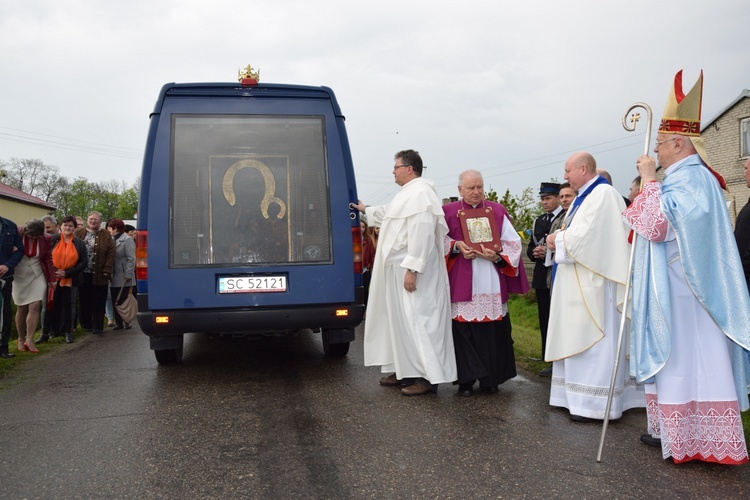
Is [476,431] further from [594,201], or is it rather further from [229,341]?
[229,341]

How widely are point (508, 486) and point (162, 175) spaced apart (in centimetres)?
411

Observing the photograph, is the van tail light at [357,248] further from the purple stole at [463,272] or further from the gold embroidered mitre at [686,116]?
the gold embroidered mitre at [686,116]

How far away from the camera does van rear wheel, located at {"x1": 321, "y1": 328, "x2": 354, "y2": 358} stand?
727cm

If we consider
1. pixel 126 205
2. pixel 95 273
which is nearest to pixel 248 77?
pixel 95 273

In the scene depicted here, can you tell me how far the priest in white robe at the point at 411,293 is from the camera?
18.9 ft

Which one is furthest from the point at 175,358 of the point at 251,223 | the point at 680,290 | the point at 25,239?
the point at 680,290

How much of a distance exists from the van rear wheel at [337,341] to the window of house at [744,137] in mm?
23485

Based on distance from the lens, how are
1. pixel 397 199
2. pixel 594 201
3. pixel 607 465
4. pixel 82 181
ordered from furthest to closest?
pixel 82 181, pixel 397 199, pixel 594 201, pixel 607 465

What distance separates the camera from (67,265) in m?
9.88

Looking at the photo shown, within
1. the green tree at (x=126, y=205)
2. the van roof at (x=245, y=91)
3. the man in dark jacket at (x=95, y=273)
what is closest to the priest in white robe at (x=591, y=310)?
the van roof at (x=245, y=91)

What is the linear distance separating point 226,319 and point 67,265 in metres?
5.05

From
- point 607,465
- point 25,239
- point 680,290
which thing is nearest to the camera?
point 607,465

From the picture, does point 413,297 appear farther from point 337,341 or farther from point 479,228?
point 337,341

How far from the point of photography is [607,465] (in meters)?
3.85
